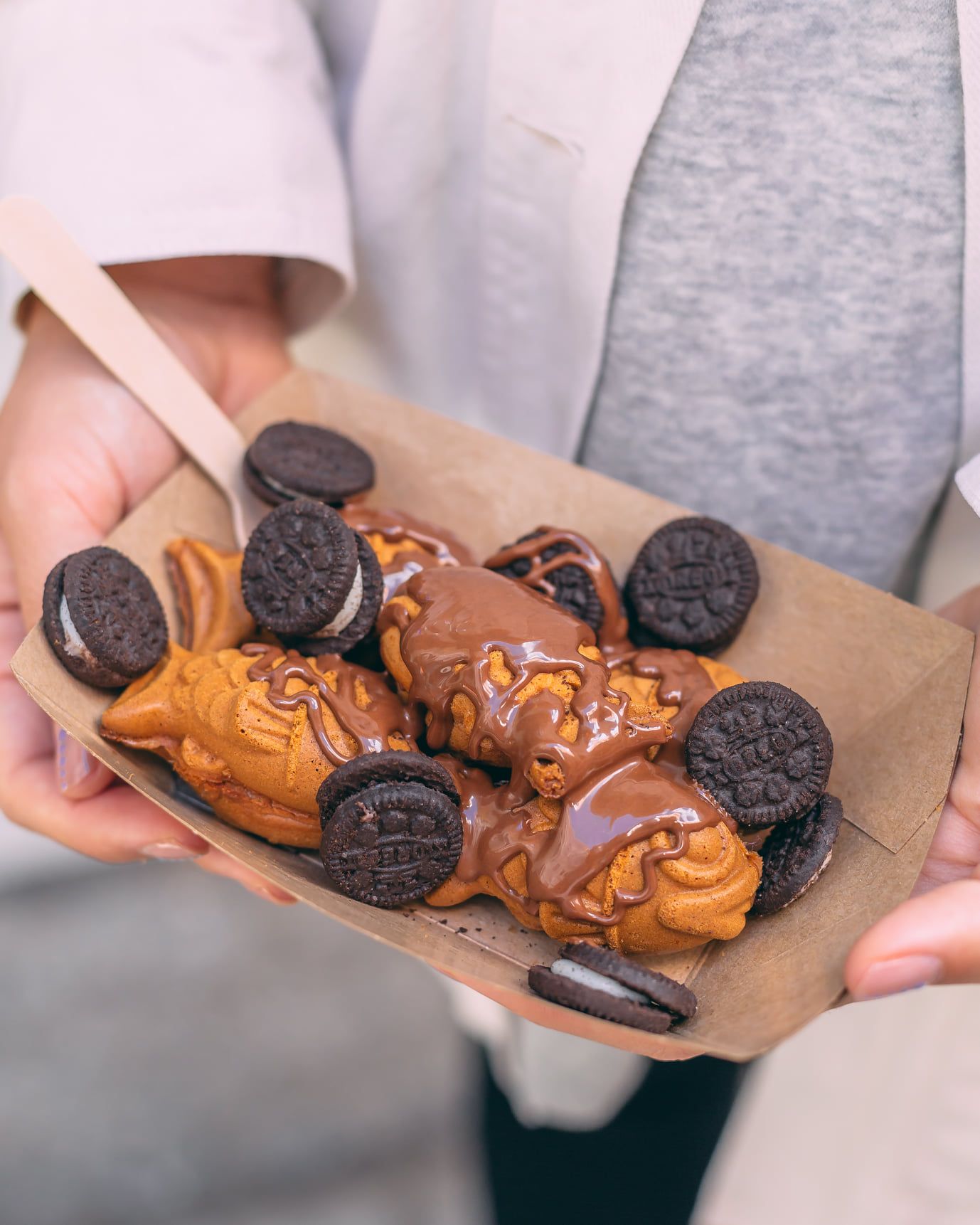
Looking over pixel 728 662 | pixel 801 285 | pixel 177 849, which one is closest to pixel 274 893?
Result: pixel 177 849

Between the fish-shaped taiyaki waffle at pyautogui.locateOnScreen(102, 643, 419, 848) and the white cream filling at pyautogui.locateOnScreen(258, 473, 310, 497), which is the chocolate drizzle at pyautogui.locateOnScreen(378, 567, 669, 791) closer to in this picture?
the fish-shaped taiyaki waffle at pyautogui.locateOnScreen(102, 643, 419, 848)

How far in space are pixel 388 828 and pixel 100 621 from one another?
1.80 ft

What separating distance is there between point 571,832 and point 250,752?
0.49 meters

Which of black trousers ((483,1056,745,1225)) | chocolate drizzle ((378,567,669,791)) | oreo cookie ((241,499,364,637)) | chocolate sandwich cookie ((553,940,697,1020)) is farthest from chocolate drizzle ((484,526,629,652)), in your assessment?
black trousers ((483,1056,745,1225))

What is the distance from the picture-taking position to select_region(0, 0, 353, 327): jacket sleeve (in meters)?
1.77

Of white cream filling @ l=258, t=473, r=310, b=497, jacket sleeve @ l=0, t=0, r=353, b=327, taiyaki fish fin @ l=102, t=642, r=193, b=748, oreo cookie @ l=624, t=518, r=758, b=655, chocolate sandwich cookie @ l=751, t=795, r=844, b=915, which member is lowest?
taiyaki fish fin @ l=102, t=642, r=193, b=748

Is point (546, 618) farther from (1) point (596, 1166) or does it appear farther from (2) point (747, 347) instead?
(1) point (596, 1166)

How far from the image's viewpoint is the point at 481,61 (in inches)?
70.4

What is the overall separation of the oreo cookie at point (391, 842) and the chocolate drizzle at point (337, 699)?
0.39 ft

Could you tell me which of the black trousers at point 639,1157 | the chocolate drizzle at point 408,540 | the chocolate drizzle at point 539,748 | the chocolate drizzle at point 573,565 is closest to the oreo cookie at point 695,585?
the chocolate drizzle at point 573,565

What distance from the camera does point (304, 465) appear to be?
5.95 ft

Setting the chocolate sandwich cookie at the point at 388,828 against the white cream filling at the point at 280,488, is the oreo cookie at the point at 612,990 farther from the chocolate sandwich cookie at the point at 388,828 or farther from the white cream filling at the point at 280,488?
the white cream filling at the point at 280,488

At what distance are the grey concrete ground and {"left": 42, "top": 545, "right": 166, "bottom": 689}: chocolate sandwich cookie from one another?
2406mm

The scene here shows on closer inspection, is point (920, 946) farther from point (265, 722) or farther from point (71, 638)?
point (71, 638)
